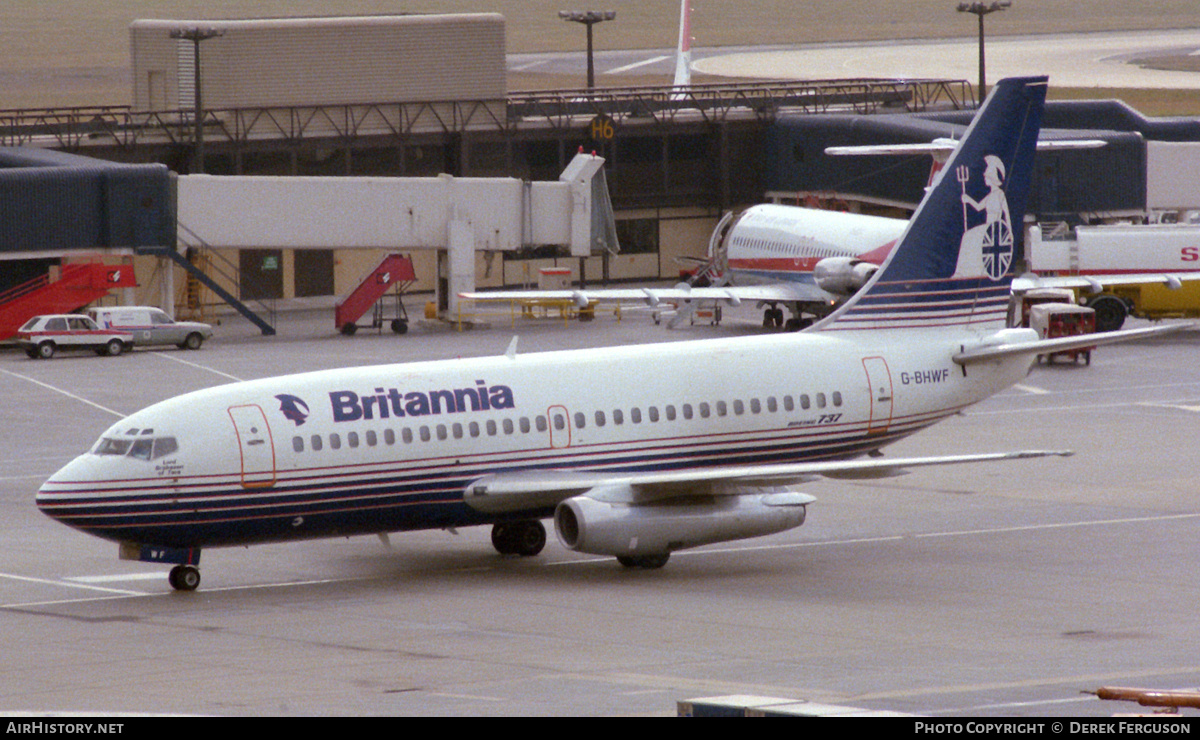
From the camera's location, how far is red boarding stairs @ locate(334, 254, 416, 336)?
249 feet

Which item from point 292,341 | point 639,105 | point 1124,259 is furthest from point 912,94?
point 292,341

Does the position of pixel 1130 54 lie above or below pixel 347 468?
above

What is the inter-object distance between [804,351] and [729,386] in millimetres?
1966

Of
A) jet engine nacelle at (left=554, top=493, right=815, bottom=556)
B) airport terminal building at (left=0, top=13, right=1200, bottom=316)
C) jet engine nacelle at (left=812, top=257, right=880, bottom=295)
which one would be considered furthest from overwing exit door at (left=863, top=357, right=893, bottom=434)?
airport terminal building at (left=0, top=13, right=1200, bottom=316)

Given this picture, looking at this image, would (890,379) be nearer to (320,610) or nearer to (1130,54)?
(320,610)

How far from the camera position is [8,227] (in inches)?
2800

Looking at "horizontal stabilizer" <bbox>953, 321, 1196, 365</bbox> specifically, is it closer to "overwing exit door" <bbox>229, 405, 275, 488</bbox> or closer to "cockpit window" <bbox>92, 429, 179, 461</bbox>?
"overwing exit door" <bbox>229, 405, 275, 488</bbox>

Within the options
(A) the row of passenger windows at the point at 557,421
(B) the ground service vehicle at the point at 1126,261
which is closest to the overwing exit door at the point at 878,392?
(A) the row of passenger windows at the point at 557,421

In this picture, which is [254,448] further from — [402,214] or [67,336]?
[402,214]

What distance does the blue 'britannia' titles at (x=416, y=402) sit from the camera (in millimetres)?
34094

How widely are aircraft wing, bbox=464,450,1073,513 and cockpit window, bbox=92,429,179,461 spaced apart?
18.2 feet

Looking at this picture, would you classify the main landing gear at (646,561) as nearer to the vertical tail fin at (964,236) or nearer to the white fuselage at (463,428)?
the white fuselage at (463,428)
